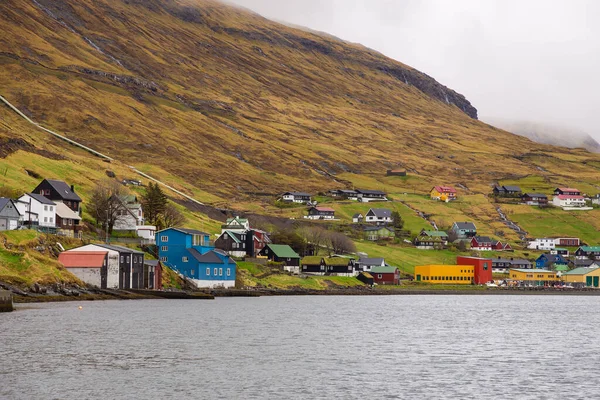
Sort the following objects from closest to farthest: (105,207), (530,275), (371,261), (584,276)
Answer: (105,207), (371,261), (530,275), (584,276)

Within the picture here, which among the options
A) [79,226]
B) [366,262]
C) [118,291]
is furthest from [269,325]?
[366,262]

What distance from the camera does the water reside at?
43781 millimetres

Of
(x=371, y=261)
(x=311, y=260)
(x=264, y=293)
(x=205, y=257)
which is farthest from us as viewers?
(x=371, y=261)

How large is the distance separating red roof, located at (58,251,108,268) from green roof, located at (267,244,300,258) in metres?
55.1

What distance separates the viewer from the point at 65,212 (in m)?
131

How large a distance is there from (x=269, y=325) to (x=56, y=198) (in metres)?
67.8

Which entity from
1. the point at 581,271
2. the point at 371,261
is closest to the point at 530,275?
the point at 581,271

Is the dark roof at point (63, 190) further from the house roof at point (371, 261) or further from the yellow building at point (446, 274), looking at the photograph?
the yellow building at point (446, 274)

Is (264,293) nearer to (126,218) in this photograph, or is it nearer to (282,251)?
(282,251)

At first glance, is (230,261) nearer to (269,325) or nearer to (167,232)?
(167,232)

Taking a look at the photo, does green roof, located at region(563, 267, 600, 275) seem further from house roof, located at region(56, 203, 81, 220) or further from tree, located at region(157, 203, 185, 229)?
house roof, located at region(56, 203, 81, 220)

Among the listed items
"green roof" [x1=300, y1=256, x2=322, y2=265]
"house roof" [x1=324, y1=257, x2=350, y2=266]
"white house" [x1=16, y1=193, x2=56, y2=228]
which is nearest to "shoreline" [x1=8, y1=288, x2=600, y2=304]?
"house roof" [x1=324, y1=257, x2=350, y2=266]

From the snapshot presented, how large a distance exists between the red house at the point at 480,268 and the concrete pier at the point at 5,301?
402 feet

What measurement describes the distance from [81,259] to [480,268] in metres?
104
